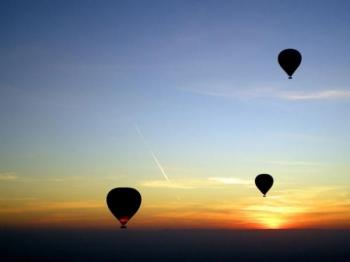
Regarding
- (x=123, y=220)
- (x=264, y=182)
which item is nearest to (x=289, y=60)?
(x=264, y=182)

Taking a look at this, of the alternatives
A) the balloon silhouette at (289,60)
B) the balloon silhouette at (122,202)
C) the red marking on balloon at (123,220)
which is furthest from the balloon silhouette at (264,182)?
the red marking on balloon at (123,220)

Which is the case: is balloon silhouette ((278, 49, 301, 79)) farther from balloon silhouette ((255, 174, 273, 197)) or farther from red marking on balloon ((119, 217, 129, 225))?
red marking on balloon ((119, 217, 129, 225))

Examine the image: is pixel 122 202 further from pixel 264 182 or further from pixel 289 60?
pixel 289 60

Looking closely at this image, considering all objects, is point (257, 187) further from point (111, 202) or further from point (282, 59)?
point (111, 202)

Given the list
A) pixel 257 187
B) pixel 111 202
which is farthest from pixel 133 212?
pixel 257 187

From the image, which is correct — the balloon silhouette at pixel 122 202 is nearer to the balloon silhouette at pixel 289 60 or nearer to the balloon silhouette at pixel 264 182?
the balloon silhouette at pixel 264 182
